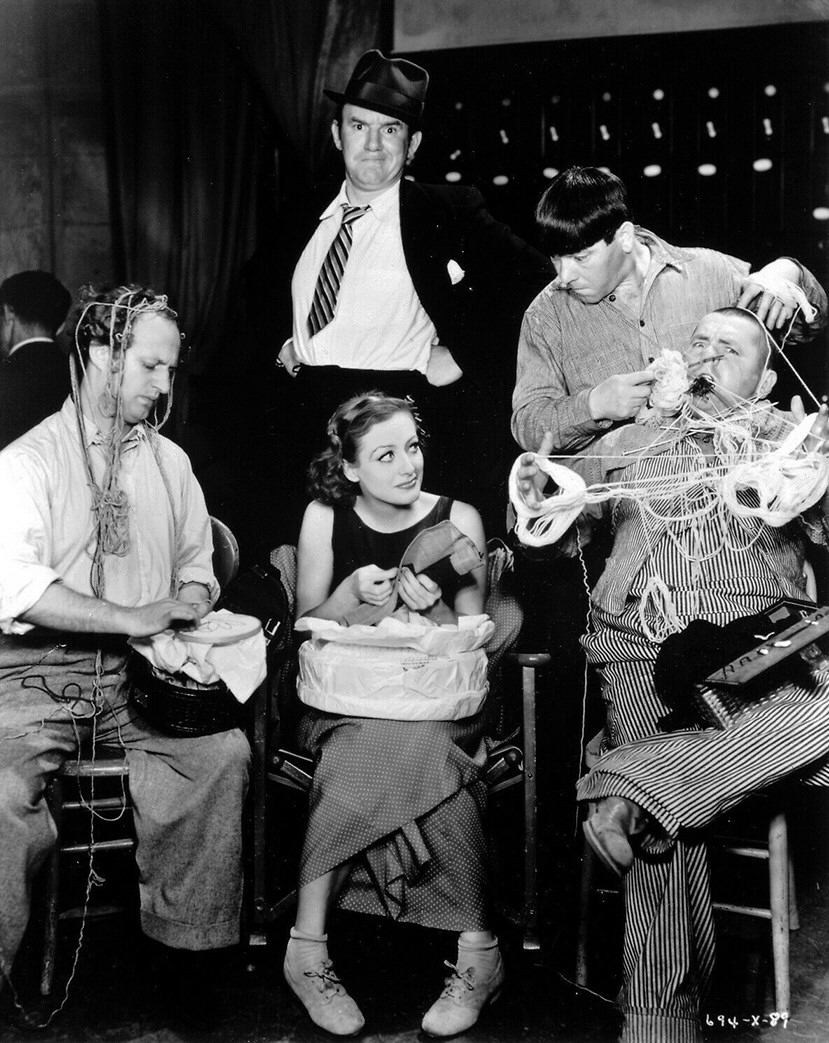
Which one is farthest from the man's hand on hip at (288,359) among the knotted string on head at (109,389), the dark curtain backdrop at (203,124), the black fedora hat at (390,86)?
the black fedora hat at (390,86)

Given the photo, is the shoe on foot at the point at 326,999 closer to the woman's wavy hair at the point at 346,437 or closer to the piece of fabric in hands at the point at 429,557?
the piece of fabric in hands at the point at 429,557

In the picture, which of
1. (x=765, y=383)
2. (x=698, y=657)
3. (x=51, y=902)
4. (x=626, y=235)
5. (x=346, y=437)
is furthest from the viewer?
(x=346, y=437)

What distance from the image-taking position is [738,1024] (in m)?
2.33

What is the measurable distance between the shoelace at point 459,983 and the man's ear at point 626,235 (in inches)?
77.4

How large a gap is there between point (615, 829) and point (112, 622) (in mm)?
1343

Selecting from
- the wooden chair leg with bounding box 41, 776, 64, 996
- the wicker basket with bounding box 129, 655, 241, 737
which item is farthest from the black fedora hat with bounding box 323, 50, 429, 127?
the wooden chair leg with bounding box 41, 776, 64, 996

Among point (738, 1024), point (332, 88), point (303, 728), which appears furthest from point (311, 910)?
point (332, 88)

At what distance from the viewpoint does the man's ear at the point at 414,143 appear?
287 centimetres

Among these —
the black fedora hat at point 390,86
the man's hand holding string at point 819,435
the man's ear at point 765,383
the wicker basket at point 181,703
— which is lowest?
the wicker basket at point 181,703

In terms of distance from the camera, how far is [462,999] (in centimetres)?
238

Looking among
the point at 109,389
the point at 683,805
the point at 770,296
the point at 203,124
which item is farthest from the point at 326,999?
the point at 203,124

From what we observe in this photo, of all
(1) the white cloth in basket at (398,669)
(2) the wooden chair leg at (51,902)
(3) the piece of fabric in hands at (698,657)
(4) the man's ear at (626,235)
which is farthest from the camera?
(4) the man's ear at (626,235)

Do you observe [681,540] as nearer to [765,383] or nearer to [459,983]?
[765,383]

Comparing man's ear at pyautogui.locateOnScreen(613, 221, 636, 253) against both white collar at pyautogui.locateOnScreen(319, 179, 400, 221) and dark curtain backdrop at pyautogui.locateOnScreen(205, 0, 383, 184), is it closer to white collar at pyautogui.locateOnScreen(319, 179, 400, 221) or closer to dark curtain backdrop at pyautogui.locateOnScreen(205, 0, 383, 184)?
white collar at pyautogui.locateOnScreen(319, 179, 400, 221)
